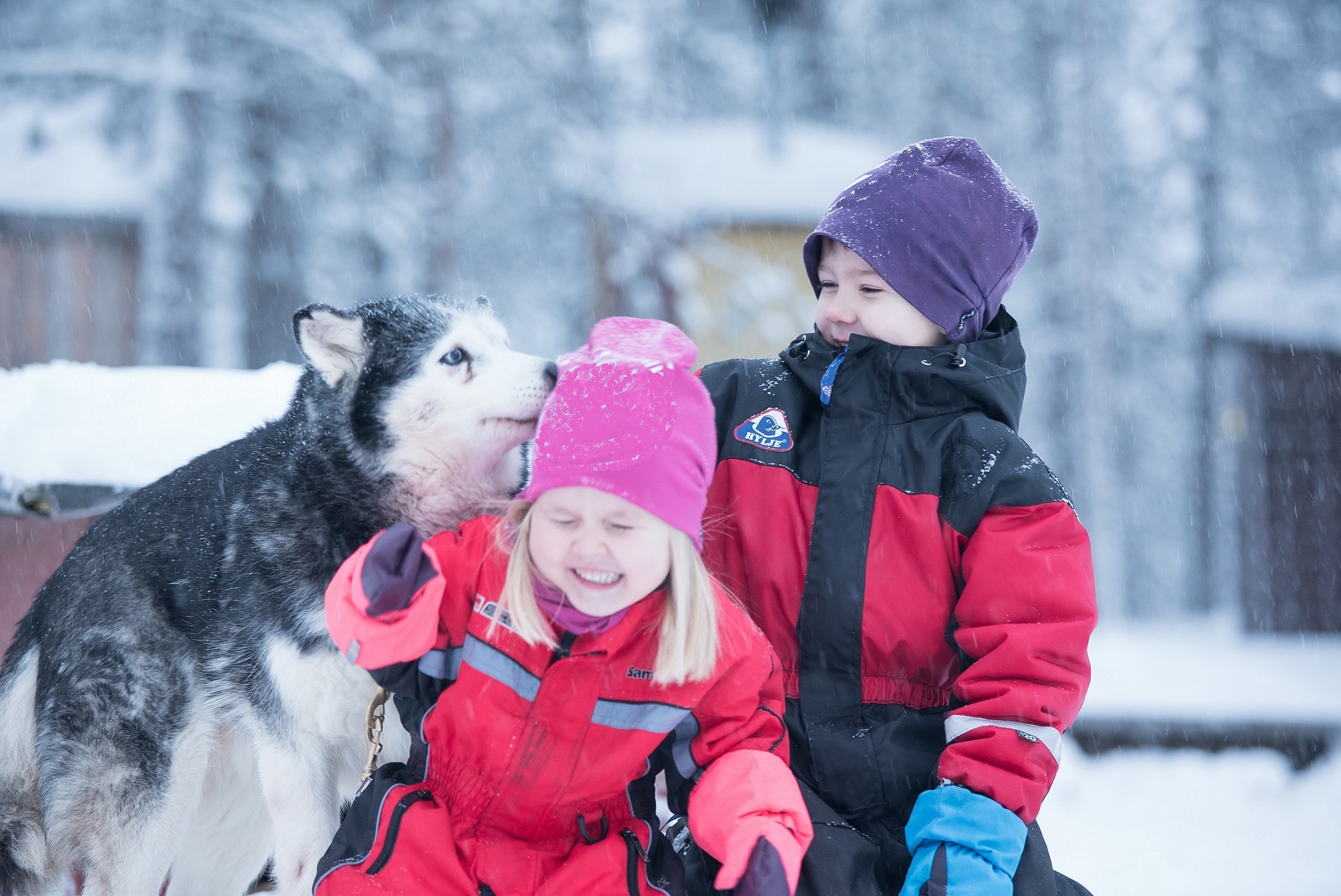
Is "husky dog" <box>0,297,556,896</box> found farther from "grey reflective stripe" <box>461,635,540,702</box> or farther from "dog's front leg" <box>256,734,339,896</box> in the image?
"grey reflective stripe" <box>461,635,540,702</box>

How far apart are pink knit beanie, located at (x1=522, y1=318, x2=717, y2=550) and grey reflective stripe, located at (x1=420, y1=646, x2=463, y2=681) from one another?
36cm

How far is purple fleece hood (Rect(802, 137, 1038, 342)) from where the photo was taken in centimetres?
219

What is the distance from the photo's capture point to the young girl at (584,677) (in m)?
1.76

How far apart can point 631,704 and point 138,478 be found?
7.03 feet

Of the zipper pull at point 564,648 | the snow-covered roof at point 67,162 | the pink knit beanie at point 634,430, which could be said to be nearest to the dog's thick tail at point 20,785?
the zipper pull at point 564,648

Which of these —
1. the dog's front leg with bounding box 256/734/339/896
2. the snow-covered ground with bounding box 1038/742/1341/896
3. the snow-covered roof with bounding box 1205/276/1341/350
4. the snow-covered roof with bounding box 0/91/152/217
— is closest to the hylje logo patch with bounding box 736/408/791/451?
the dog's front leg with bounding box 256/734/339/896

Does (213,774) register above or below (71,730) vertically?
below

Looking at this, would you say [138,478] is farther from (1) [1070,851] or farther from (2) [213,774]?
(1) [1070,851]

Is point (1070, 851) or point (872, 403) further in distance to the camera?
point (1070, 851)

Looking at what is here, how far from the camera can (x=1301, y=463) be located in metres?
9.10

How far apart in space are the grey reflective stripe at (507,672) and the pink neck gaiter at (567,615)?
0.12 m

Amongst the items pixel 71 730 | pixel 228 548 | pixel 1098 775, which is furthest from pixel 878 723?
pixel 1098 775

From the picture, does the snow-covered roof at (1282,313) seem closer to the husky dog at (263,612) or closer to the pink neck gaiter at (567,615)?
the husky dog at (263,612)

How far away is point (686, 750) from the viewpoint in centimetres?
194
